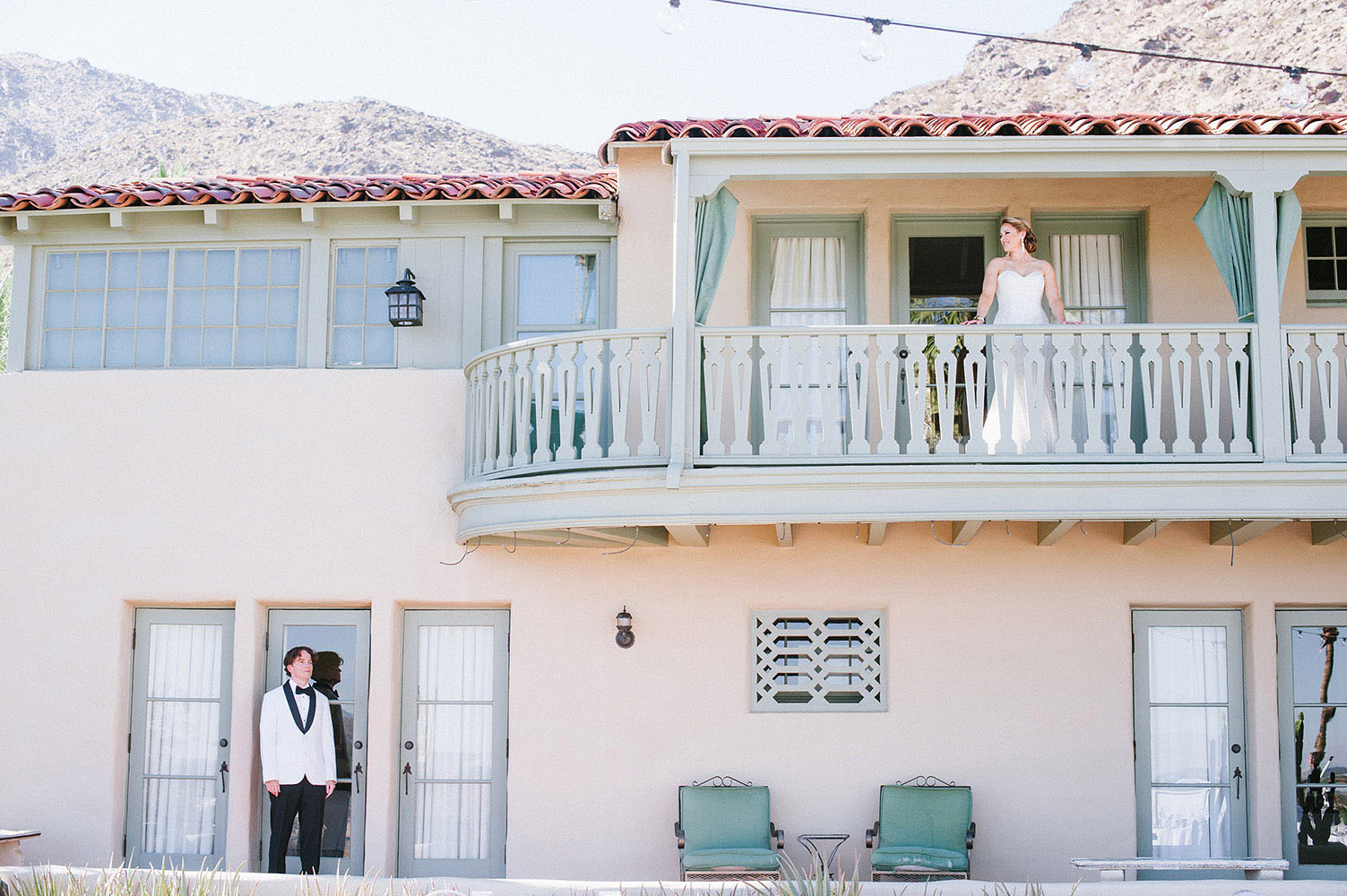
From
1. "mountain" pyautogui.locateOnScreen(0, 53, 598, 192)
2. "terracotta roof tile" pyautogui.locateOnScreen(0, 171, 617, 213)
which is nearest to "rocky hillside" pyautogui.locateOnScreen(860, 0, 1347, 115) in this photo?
"mountain" pyautogui.locateOnScreen(0, 53, 598, 192)

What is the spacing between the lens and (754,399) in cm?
932

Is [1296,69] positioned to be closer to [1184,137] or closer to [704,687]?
[1184,137]

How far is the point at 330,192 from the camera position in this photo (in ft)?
30.3

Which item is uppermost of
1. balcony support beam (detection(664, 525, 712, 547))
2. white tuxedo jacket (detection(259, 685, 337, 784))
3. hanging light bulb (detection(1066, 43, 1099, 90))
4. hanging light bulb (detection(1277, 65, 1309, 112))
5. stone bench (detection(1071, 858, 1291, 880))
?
hanging light bulb (detection(1066, 43, 1099, 90))

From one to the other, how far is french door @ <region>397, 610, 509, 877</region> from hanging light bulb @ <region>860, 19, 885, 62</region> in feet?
15.4

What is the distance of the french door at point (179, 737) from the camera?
919cm

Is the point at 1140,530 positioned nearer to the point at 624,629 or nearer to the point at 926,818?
the point at 926,818

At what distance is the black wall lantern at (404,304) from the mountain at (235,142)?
3199 cm

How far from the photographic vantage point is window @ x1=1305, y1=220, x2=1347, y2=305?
9.35m

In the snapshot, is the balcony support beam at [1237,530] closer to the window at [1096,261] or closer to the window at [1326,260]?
the window at [1096,261]

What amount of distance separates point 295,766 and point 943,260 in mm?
5976

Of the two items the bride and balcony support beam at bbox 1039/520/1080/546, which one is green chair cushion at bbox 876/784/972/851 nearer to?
balcony support beam at bbox 1039/520/1080/546

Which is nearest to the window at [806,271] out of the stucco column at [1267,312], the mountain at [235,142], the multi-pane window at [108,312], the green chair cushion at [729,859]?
the stucco column at [1267,312]

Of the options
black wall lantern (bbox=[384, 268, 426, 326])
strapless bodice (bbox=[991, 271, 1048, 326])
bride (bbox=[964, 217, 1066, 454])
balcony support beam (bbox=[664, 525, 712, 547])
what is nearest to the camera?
bride (bbox=[964, 217, 1066, 454])
